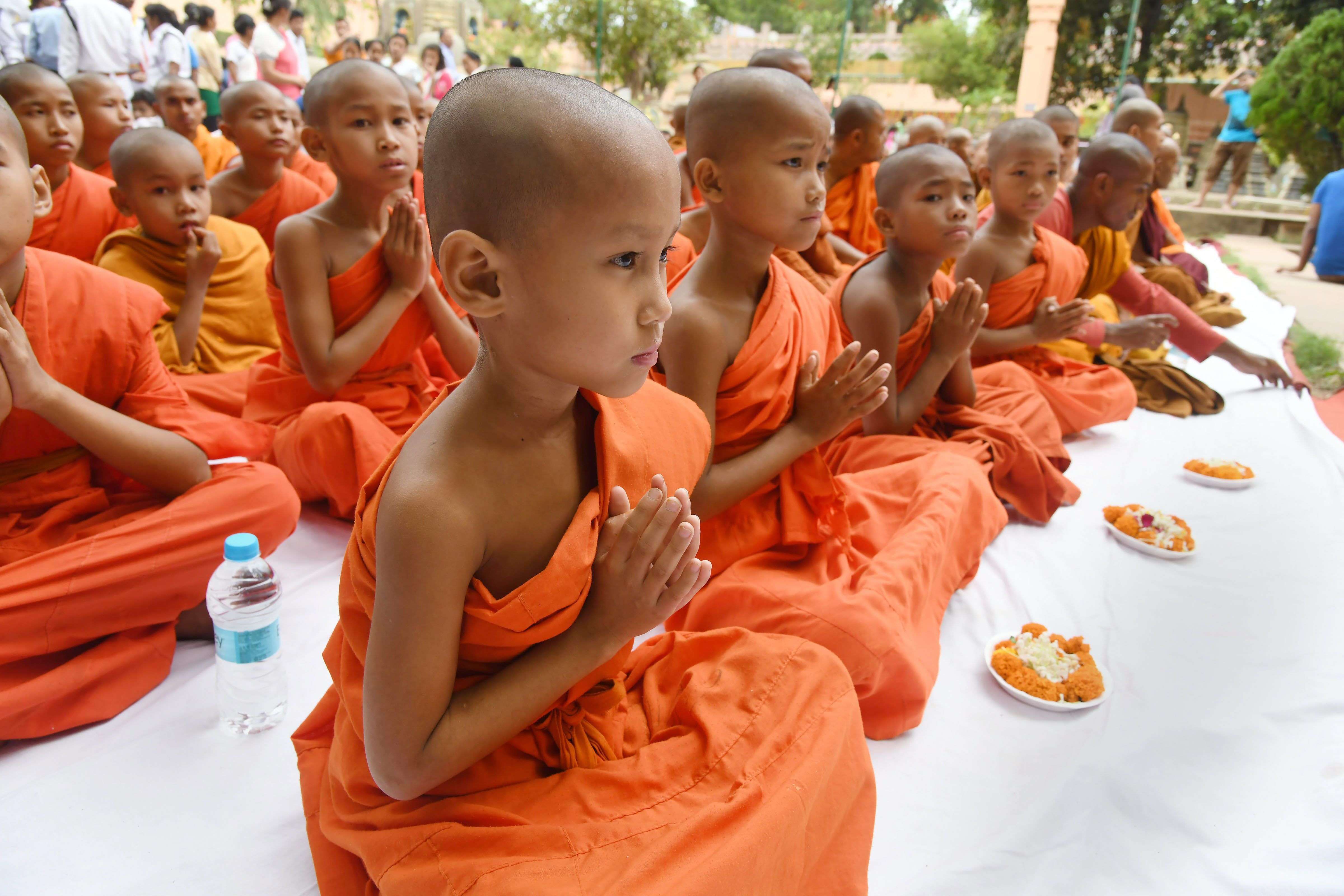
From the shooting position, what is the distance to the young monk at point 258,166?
3.53 meters

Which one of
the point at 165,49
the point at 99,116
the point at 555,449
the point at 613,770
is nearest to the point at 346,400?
the point at 555,449

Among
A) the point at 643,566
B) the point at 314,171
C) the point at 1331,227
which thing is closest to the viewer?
the point at 643,566

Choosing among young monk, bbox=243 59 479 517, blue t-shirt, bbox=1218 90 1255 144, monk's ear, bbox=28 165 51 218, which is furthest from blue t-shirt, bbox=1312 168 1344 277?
monk's ear, bbox=28 165 51 218

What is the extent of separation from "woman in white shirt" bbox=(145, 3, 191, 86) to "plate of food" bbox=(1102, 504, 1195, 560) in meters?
7.43

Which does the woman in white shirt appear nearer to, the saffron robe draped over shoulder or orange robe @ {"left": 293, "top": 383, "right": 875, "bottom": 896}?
the saffron robe draped over shoulder

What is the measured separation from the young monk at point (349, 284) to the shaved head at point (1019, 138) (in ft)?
6.75

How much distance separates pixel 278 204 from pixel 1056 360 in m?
3.23

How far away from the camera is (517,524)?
3.62 feet

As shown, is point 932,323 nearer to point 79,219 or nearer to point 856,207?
point 856,207

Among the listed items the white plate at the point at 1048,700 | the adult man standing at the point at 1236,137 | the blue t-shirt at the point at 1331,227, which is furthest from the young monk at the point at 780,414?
the adult man standing at the point at 1236,137

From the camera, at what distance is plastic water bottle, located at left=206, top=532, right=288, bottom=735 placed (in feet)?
5.44

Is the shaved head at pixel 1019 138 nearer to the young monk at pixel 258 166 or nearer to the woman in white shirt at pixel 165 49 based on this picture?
the young monk at pixel 258 166

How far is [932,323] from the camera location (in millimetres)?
2498

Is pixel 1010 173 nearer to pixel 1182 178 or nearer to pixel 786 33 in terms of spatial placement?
pixel 1182 178
